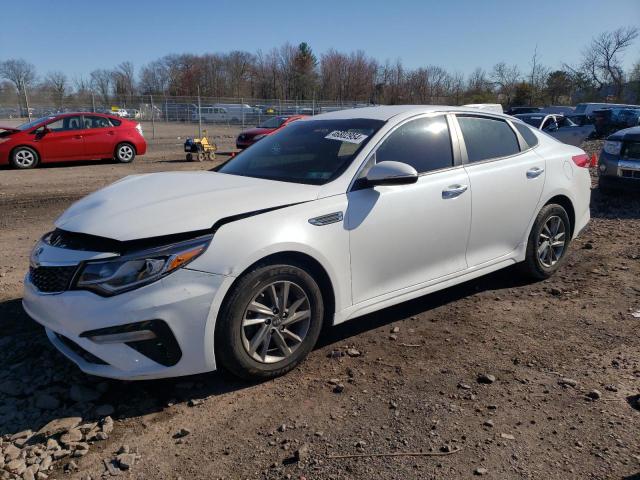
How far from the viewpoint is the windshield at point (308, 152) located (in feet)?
12.2

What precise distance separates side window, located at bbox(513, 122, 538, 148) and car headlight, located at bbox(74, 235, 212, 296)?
342 cm

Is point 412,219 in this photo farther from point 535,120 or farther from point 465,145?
point 535,120

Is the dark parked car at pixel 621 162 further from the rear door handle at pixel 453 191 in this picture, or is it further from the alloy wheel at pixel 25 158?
the alloy wheel at pixel 25 158

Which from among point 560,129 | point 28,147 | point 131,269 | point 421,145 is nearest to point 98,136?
point 28,147

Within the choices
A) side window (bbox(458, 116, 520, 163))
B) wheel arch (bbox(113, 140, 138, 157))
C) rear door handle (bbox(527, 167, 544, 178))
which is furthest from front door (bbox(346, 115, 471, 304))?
wheel arch (bbox(113, 140, 138, 157))

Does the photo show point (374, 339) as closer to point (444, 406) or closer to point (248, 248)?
point (444, 406)

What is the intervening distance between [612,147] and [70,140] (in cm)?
1310

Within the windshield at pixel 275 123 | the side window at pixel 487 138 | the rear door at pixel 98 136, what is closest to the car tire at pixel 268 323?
the side window at pixel 487 138

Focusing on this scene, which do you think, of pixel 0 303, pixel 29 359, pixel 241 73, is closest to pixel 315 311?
pixel 29 359

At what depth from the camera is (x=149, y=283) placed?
9.14 ft

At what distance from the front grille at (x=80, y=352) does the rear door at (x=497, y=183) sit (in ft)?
9.13

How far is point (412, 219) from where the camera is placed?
12.3 ft

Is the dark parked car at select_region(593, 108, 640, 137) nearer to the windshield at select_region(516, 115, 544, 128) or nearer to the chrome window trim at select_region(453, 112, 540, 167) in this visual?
the windshield at select_region(516, 115, 544, 128)

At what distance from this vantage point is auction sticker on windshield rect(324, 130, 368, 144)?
3.83 meters
